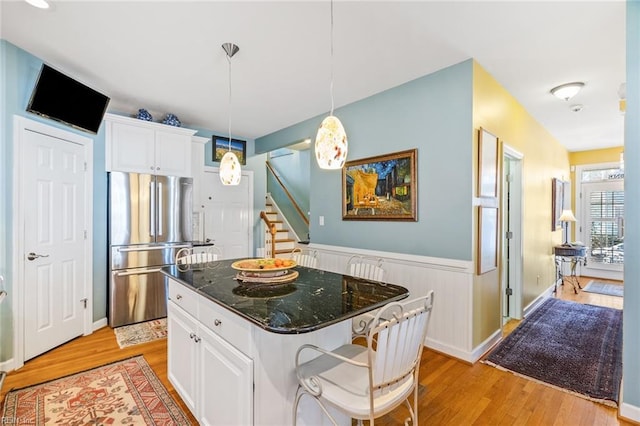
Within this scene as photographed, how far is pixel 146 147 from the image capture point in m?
3.78

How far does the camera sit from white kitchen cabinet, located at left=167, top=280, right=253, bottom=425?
4.50 ft

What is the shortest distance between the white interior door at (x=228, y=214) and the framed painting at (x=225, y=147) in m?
0.30

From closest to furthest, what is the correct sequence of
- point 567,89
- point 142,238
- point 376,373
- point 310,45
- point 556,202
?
1. point 376,373
2. point 310,45
3. point 567,89
4. point 142,238
5. point 556,202

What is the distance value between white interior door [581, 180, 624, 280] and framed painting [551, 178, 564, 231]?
3.68 feet

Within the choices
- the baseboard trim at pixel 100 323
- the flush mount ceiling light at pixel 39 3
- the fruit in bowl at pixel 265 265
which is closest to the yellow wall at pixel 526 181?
the fruit in bowl at pixel 265 265

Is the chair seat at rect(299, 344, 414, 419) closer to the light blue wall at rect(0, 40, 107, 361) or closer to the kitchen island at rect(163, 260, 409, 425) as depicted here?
the kitchen island at rect(163, 260, 409, 425)

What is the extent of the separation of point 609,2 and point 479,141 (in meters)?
1.15

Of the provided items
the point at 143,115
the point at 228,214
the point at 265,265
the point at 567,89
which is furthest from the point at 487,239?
the point at 143,115

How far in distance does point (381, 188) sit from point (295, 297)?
2037 millimetres

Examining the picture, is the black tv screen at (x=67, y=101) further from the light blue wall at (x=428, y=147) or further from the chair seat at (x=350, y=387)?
the chair seat at (x=350, y=387)

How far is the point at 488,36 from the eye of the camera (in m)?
2.30

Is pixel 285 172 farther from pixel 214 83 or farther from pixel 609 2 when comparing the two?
pixel 609 2

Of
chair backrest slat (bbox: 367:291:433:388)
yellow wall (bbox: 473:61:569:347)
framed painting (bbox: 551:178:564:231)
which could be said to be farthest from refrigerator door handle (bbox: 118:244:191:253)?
framed painting (bbox: 551:178:564:231)

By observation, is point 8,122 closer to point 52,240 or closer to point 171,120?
point 52,240
